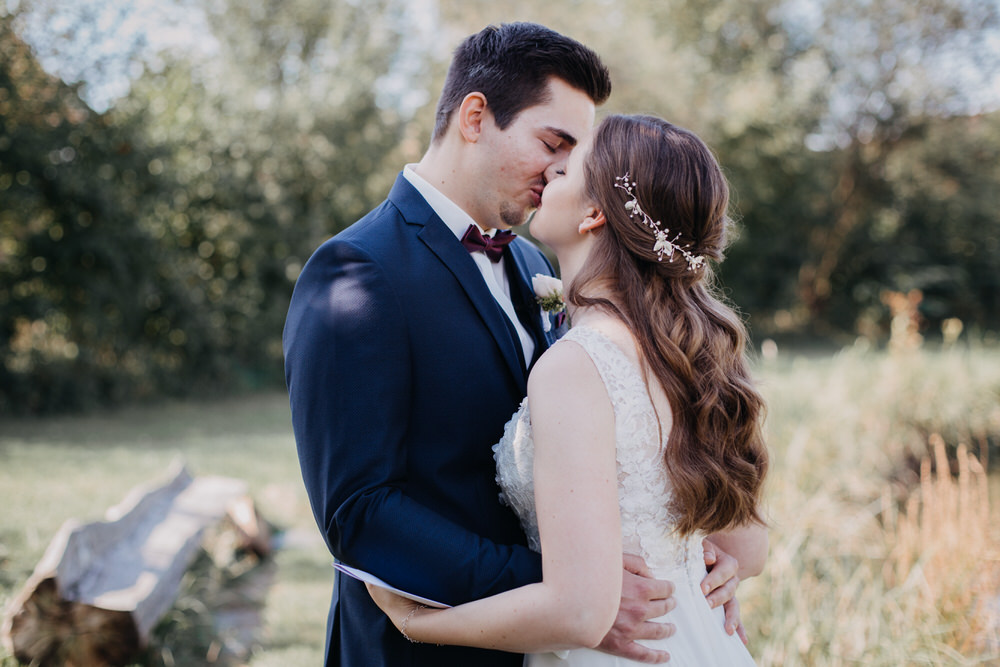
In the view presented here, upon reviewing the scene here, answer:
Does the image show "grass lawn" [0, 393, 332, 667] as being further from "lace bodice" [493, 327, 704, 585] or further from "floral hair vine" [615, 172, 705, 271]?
"floral hair vine" [615, 172, 705, 271]

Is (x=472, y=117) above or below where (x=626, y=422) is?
above

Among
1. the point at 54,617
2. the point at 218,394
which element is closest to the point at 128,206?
the point at 218,394

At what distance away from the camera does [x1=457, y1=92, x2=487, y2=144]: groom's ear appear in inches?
85.4

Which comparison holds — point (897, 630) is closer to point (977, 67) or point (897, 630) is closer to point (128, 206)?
point (128, 206)

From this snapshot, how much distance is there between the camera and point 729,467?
172 cm

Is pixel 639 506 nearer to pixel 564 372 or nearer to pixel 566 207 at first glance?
pixel 564 372

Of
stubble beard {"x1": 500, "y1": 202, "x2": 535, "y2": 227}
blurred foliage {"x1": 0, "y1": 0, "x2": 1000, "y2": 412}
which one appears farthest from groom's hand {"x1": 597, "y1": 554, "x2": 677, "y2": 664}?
blurred foliage {"x1": 0, "y1": 0, "x2": 1000, "y2": 412}

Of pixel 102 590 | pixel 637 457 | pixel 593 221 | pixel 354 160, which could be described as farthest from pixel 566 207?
pixel 354 160

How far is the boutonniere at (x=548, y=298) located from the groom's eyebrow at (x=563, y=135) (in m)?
0.42

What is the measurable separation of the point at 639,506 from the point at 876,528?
4.32 metres

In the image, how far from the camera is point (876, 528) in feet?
17.2

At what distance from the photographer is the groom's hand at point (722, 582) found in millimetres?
1894

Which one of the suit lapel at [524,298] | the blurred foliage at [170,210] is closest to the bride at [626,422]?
the suit lapel at [524,298]

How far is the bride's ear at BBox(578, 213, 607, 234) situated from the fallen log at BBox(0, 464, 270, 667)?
9.41 feet
